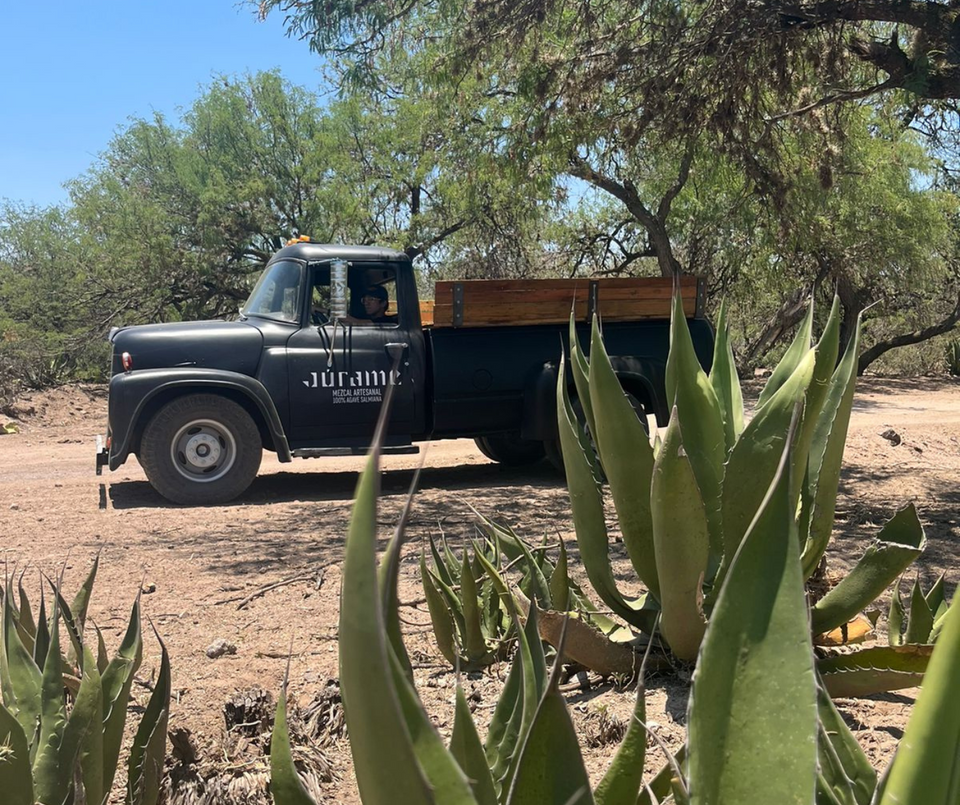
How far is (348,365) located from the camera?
760cm

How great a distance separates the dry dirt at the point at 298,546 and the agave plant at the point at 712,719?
130 centimetres

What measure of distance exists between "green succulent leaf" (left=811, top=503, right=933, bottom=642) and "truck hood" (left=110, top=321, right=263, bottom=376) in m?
5.69

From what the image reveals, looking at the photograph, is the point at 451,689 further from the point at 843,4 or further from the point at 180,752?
the point at 843,4

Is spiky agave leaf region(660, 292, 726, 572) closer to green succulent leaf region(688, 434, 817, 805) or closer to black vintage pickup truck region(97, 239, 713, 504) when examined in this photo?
green succulent leaf region(688, 434, 817, 805)

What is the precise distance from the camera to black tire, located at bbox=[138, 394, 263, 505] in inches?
281

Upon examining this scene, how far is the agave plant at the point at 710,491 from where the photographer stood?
2311 mm

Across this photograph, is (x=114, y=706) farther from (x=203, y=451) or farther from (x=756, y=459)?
(x=203, y=451)

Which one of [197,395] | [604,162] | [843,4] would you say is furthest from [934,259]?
[197,395]

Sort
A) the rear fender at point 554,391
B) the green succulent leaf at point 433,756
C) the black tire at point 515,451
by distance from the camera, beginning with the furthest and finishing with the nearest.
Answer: the black tire at point 515,451 < the rear fender at point 554,391 < the green succulent leaf at point 433,756

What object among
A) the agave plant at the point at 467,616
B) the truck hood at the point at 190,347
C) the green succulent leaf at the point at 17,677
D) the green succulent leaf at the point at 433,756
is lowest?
the agave plant at the point at 467,616

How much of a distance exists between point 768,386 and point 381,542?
9.34 feet

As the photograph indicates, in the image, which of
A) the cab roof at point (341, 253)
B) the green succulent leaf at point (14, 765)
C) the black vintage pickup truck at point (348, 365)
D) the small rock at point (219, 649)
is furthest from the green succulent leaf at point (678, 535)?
the cab roof at point (341, 253)

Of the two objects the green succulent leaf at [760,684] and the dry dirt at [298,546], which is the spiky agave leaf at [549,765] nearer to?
the green succulent leaf at [760,684]

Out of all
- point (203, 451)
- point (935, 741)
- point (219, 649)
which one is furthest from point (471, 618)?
point (203, 451)
